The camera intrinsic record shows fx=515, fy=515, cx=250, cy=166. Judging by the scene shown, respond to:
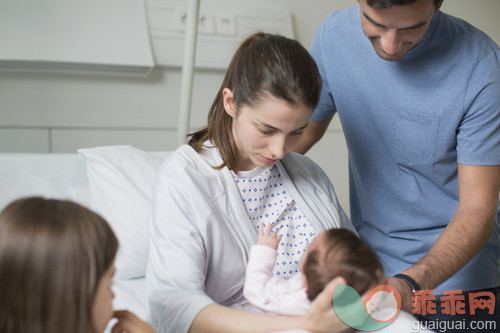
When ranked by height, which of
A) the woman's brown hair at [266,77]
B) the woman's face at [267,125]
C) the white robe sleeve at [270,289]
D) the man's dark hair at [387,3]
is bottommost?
the white robe sleeve at [270,289]

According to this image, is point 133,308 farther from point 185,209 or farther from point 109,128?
point 109,128

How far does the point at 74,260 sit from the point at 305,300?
1.47 feet

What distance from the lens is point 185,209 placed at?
121 centimetres

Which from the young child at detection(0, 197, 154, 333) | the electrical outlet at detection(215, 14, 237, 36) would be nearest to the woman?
the young child at detection(0, 197, 154, 333)

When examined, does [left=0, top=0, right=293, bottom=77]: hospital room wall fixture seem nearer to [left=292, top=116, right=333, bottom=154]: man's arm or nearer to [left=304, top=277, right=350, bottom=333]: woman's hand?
[left=292, top=116, right=333, bottom=154]: man's arm

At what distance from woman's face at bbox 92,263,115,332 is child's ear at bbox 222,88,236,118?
0.56m

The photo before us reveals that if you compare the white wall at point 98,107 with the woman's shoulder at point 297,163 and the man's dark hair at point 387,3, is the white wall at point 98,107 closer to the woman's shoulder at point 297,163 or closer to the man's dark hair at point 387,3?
the woman's shoulder at point 297,163

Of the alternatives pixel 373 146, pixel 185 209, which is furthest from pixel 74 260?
pixel 373 146

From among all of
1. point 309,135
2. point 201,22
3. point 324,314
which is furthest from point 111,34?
point 324,314

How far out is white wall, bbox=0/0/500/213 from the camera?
6.50 ft

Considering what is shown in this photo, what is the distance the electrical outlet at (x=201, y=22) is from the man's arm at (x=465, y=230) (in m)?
1.24

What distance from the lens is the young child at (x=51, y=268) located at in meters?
0.78

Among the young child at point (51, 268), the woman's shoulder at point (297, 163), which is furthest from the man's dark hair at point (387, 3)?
the young child at point (51, 268)

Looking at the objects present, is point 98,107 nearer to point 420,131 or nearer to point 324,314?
Answer: point 420,131
